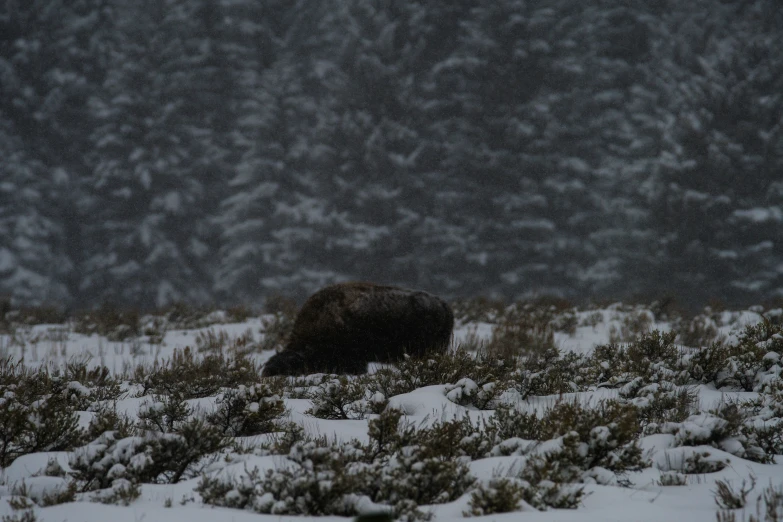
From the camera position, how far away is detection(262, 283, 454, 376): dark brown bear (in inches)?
247

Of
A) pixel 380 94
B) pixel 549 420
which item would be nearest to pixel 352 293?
pixel 549 420

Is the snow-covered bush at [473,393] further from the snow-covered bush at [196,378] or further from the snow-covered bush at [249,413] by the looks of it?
the snow-covered bush at [196,378]

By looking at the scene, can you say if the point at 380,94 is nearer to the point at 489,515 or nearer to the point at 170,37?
the point at 170,37

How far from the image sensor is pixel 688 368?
5227mm

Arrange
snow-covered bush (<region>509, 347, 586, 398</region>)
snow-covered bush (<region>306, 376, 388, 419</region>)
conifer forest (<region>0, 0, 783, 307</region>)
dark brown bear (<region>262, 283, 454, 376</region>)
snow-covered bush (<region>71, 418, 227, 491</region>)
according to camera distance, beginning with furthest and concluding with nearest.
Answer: conifer forest (<region>0, 0, 783, 307</region>) → dark brown bear (<region>262, 283, 454, 376</region>) → snow-covered bush (<region>509, 347, 586, 398</region>) → snow-covered bush (<region>306, 376, 388, 419</region>) → snow-covered bush (<region>71, 418, 227, 491</region>)

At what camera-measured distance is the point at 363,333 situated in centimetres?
628

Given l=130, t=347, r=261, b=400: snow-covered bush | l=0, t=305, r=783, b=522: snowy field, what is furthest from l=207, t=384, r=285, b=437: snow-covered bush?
l=130, t=347, r=261, b=400: snow-covered bush

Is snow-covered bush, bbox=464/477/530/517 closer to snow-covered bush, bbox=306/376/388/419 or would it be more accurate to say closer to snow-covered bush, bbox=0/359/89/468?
snow-covered bush, bbox=306/376/388/419

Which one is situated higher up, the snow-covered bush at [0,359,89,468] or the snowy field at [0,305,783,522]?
the snow-covered bush at [0,359,89,468]

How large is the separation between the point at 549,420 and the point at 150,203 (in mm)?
21495

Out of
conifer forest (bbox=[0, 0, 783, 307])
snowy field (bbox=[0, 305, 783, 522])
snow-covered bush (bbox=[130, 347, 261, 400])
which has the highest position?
conifer forest (bbox=[0, 0, 783, 307])

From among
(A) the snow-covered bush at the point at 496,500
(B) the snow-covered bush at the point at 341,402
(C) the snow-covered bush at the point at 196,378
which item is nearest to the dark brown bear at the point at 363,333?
(C) the snow-covered bush at the point at 196,378

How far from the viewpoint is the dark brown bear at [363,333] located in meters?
6.27

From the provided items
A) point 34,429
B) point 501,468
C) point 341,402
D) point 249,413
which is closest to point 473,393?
point 341,402
